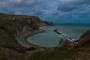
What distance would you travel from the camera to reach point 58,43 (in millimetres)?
11438

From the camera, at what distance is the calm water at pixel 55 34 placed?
11.2m

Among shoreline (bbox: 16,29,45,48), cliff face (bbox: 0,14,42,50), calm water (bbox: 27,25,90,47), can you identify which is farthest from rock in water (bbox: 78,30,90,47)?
cliff face (bbox: 0,14,42,50)

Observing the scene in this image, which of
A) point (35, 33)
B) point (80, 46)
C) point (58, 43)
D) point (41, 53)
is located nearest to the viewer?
point (41, 53)

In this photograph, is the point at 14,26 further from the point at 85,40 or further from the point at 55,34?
the point at 85,40

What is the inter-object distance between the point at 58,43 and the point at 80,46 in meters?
1.29

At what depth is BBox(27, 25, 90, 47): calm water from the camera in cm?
1124

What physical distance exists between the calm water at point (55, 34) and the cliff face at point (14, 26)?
60 centimetres

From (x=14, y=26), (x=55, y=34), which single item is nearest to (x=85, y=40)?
(x=55, y=34)

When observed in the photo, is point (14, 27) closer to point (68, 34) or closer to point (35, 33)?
point (35, 33)

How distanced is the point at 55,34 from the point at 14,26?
440 centimetres

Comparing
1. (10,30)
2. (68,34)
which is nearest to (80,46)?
(68,34)

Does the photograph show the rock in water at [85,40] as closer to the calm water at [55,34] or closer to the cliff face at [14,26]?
the calm water at [55,34]

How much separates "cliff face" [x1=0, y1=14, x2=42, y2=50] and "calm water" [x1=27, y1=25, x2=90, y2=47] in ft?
1.96

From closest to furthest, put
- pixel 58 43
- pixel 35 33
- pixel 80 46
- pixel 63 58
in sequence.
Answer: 1. pixel 63 58
2. pixel 80 46
3. pixel 58 43
4. pixel 35 33
